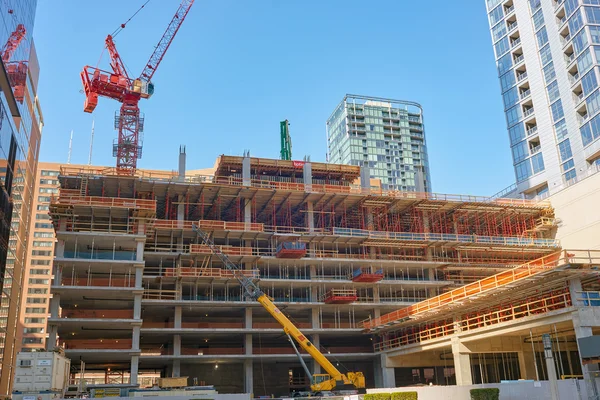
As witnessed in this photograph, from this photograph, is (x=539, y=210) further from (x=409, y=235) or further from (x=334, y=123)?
(x=334, y=123)

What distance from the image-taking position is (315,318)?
65.7m

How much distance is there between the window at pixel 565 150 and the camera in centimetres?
7800

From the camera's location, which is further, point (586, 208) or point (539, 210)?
point (539, 210)

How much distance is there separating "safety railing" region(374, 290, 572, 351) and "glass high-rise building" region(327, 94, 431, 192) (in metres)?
103

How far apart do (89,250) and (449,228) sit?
4581 centimetres

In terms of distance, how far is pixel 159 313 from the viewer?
67000 mm

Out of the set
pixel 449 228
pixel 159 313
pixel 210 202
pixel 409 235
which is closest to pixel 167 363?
pixel 159 313

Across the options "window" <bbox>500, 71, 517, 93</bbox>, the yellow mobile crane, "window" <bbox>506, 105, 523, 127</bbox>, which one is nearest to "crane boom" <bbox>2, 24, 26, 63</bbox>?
the yellow mobile crane

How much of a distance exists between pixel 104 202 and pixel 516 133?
62.6 m

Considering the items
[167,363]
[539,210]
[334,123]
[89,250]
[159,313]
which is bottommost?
[167,363]

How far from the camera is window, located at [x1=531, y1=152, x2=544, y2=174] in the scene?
83.4 metres

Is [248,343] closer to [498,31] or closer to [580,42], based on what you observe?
[580,42]

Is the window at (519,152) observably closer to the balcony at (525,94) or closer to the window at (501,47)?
the balcony at (525,94)

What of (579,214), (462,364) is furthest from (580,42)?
(462,364)
